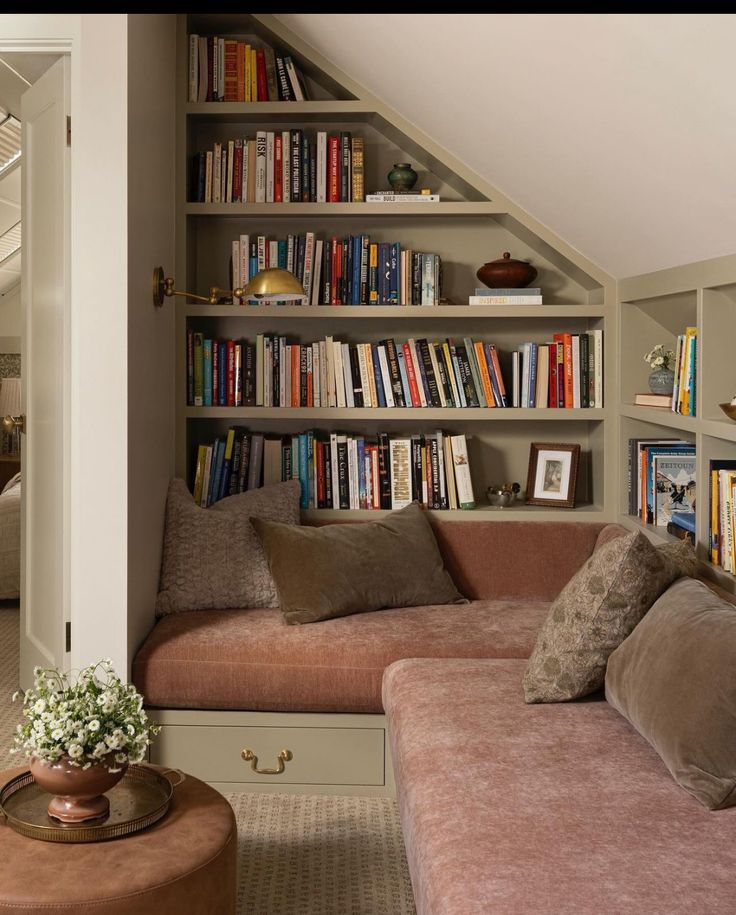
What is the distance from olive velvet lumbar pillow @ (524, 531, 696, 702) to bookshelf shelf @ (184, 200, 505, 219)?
1645mm

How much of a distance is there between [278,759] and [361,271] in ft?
5.78

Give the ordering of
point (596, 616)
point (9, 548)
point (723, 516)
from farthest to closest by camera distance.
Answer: point (9, 548) < point (723, 516) < point (596, 616)

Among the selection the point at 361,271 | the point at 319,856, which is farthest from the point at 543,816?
the point at 361,271

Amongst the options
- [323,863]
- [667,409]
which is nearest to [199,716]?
[323,863]

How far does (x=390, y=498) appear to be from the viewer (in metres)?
3.80

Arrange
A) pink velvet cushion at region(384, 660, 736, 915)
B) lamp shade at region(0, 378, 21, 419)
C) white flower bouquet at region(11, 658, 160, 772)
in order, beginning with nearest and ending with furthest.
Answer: pink velvet cushion at region(384, 660, 736, 915) → white flower bouquet at region(11, 658, 160, 772) → lamp shade at region(0, 378, 21, 419)

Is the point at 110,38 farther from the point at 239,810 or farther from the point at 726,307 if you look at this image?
the point at 239,810

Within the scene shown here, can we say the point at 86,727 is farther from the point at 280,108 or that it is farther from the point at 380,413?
the point at 280,108

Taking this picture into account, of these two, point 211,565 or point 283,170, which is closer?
point 211,565

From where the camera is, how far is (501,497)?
3818 millimetres

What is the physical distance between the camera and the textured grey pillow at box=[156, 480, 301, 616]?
11.1 feet

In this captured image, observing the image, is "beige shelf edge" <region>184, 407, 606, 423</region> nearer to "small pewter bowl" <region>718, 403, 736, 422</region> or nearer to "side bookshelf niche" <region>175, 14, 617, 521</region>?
"side bookshelf niche" <region>175, 14, 617, 521</region>

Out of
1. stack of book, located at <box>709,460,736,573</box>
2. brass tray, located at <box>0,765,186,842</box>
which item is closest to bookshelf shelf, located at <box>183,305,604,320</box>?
stack of book, located at <box>709,460,736,573</box>

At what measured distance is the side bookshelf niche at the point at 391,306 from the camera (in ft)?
12.2
